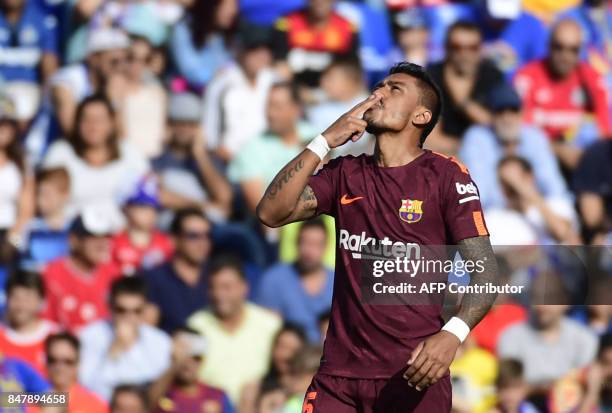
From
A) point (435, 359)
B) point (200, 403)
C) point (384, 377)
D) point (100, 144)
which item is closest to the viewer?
point (435, 359)

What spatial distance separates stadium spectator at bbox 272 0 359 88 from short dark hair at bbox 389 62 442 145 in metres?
5.19

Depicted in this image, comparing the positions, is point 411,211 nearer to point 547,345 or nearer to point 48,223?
point 547,345

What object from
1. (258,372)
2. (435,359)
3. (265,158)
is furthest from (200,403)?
(435,359)

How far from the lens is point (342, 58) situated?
432 inches

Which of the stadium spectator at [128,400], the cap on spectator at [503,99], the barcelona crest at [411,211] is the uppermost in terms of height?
the cap on spectator at [503,99]

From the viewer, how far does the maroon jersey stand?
5.49 meters

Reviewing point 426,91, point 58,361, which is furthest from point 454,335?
point 58,361

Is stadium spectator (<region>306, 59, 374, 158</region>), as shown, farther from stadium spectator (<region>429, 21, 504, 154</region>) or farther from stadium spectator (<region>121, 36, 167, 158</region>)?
stadium spectator (<region>121, 36, 167, 158</region>)

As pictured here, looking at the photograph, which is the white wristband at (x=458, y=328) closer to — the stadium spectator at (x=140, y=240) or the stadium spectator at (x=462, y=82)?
the stadium spectator at (x=140, y=240)

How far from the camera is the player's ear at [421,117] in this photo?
5754mm

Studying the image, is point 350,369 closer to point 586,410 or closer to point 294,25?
point 586,410

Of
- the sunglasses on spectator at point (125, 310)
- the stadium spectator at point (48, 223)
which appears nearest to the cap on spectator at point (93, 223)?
the stadium spectator at point (48, 223)

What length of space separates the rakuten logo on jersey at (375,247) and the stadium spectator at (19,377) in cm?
435

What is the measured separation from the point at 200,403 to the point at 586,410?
328 cm
